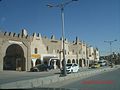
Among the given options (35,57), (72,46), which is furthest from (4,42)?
(72,46)

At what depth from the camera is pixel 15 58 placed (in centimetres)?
6103

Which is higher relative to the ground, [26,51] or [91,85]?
[26,51]

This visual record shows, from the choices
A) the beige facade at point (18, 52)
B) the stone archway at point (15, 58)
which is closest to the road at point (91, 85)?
the beige facade at point (18, 52)

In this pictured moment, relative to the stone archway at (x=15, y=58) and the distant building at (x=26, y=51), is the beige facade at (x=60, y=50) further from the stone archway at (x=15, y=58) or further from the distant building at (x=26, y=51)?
the stone archway at (x=15, y=58)

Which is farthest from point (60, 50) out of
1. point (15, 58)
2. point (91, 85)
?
point (91, 85)

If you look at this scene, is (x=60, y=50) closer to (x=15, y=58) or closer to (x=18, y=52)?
(x=15, y=58)

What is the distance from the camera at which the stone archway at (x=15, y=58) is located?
195ft

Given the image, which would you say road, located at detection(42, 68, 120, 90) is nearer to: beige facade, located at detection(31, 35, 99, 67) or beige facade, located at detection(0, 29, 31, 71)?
beige facade, located at detection(31, 35, 99, 67)

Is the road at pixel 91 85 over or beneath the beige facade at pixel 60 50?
beneath

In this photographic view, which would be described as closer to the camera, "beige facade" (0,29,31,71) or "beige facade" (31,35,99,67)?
"beige facade" (0,29,31,71)

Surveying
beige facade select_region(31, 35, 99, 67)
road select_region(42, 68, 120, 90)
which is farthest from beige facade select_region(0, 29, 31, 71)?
road select_region(42, 68, 120, 90)

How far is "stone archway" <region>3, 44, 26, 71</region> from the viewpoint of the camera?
195ft

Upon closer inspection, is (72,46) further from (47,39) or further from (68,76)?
(68,76)

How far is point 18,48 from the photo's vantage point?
5984 centimetres
